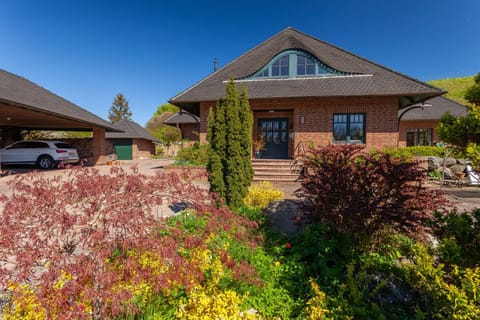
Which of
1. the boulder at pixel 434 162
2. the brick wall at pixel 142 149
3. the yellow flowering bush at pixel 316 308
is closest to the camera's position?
the yellow flowering bush at pixel 316 308

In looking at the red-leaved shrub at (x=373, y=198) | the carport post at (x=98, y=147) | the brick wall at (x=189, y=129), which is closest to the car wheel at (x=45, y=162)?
the carport post at (x=98, y=147)

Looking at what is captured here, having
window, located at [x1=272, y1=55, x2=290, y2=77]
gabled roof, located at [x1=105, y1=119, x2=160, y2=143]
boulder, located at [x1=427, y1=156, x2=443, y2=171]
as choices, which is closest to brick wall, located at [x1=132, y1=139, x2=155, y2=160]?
gabled roof, located at [x1=105, y1=119, x2=160, y2=143]

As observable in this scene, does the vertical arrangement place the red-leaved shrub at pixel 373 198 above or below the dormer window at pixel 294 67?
below

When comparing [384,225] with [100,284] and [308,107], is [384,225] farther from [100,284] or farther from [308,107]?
[308,107]

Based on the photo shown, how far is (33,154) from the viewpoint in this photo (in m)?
12.5

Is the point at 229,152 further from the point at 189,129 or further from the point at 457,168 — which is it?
the point at 189,129

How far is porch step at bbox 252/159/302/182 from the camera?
890 cm

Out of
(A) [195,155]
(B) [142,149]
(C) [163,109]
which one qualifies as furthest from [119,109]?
(A) [195,155]

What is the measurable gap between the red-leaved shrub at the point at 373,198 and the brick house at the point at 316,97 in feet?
24.9

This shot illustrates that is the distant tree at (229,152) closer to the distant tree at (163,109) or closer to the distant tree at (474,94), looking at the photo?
the distant tree at (474,94)

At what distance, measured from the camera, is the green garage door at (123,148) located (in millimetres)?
23531

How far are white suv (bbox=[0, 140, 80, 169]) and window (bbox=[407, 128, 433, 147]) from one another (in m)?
26.2

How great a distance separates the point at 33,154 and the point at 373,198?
1736cm

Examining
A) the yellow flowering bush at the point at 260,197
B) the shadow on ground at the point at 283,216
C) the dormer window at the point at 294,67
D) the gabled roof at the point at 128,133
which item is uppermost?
the dormer window at the point at 294,67
